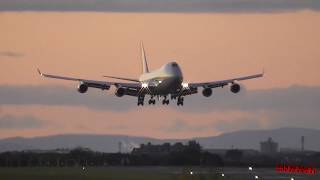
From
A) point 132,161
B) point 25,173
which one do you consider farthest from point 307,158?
point 25,173

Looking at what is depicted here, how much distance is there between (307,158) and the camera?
180 metres

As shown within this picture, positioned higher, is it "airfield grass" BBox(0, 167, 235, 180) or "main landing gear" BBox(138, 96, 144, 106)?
"main landing gear" BBox(138, 96, 144, 106)

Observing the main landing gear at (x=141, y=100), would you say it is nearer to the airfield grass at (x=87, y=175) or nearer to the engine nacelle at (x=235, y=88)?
the engine nacelle at (x=235, y=88)

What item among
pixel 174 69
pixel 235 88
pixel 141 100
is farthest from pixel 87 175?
pixel 235 88

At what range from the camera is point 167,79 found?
148m

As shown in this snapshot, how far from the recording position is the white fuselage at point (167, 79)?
147125 mm

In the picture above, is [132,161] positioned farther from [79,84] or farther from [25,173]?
[25,173]

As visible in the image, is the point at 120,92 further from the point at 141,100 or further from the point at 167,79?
the point at 167,79

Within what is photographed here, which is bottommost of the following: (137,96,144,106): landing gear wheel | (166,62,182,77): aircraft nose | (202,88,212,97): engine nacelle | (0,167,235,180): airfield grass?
(0,167,235,180): airfield grass

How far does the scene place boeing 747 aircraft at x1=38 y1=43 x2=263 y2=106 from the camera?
148 meters

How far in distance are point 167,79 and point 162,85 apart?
1.57 m

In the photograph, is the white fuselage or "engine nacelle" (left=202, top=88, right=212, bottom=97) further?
"engine nacelle" (left=202, top=88, right=212, bottom=97)

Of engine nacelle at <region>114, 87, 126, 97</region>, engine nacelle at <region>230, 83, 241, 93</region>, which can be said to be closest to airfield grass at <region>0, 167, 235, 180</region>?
engine nacelle at <region>114, 87, 126, 97</region>

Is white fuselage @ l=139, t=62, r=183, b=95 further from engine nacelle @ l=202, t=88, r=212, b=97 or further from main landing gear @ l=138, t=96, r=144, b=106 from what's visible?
engine nacelle @ l=202, t=88, r=212, b=97
